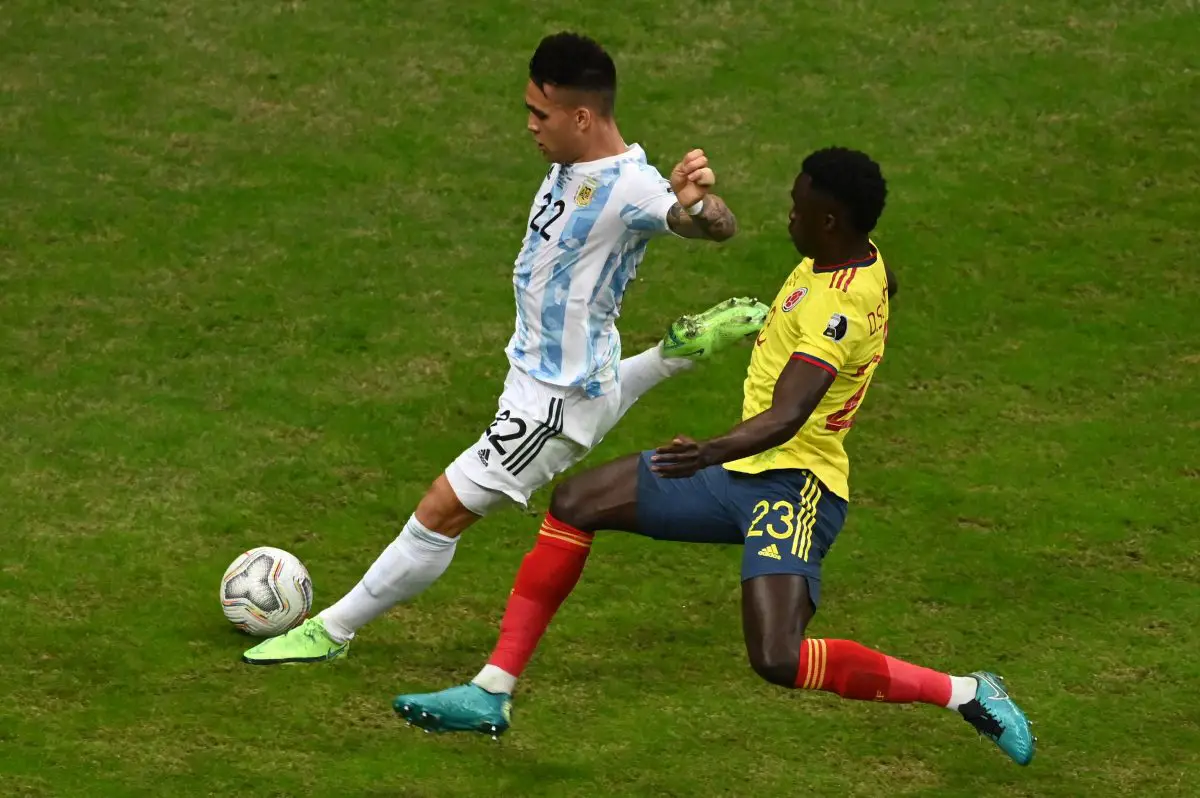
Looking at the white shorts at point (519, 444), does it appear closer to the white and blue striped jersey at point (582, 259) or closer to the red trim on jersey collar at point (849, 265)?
the white and blue striped jersey at point (582, 259)

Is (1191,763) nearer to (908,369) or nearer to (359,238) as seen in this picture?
(908,369)

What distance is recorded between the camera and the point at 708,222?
24.7 feet

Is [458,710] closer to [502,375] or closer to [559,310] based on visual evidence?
[559,310]

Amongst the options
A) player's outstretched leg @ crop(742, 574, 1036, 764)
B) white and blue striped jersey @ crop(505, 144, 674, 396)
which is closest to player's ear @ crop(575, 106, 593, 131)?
white and blue striped jersey @ crop(505, 144, 674, 396)

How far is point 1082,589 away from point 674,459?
3539 millimetres

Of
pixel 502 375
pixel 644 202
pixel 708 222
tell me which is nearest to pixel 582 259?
pixel 644 202

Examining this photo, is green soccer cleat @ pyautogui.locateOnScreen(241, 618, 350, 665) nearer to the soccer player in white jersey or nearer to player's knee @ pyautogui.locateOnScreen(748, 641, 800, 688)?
the soccer player in white jersey

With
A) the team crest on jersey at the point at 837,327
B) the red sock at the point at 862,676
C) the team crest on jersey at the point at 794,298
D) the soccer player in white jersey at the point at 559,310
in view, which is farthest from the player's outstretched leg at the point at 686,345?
the red sock at the point at 862,676

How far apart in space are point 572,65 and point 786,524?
6.95 ft

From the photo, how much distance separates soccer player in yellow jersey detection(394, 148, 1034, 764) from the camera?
7.12m

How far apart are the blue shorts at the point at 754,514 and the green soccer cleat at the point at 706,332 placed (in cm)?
129

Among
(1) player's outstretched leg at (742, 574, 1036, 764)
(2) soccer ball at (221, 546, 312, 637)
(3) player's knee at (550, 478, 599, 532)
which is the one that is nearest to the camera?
(1) player's outstretched leg at (742, 574, 1036, 764)

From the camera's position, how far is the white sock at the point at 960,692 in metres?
7.46

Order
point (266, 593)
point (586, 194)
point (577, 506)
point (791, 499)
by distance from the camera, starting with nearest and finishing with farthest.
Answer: point (791, 499) < point (577, 506) < point (586, 194) < point (266, 593)
